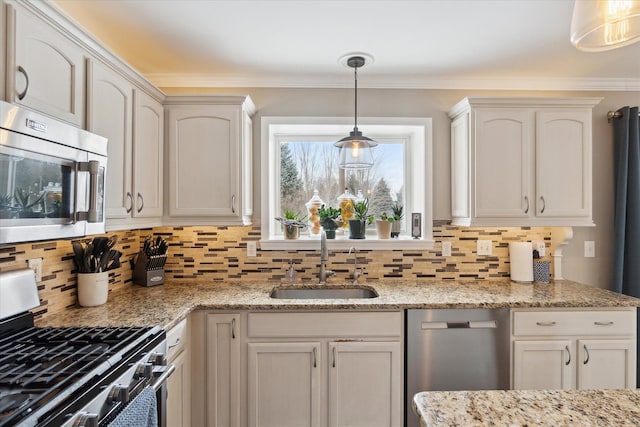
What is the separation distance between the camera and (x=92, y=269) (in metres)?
2.01

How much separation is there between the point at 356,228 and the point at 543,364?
1397 millimetres

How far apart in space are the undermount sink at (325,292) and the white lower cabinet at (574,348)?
97 cm

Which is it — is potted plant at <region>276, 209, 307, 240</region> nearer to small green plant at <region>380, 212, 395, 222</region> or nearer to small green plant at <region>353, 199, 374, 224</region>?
small green plant at <region>353, 199, 374, 224</region>

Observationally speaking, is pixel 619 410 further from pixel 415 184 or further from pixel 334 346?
pixel 415 184

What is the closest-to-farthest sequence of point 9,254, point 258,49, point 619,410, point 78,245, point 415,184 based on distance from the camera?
point 619,410, point 9,254, point 78,245, point 258,49, point 415,184

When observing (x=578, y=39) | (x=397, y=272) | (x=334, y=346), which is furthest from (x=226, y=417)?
(x=578, y=39)

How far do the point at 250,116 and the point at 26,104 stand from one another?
1.52m

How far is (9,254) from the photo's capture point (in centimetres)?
160

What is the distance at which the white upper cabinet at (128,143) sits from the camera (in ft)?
5.77

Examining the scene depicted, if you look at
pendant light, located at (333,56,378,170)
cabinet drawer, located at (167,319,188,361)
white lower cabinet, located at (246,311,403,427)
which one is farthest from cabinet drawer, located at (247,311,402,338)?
pendant light, located at (333,56,378,170)

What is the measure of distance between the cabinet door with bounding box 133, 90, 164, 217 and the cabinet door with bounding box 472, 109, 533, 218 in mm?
2051

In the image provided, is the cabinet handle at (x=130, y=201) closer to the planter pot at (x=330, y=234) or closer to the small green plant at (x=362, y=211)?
the planter pot at (x=330, y=234)

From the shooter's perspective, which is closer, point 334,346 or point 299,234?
point 334,346

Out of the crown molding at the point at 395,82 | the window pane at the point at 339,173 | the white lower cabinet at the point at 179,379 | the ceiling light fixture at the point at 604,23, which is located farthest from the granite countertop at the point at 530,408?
the crown molding at the point at 395,82
